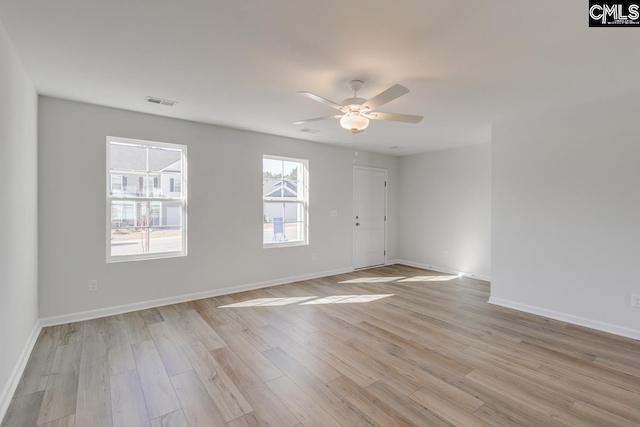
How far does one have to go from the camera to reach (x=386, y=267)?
643 centimetres

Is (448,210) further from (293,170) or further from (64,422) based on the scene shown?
(64,422)

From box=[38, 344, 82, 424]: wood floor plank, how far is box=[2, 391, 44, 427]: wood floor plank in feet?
0.10

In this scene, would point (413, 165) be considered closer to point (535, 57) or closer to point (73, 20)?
point (535, 57)

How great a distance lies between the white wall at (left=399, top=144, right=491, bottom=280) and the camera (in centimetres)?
538

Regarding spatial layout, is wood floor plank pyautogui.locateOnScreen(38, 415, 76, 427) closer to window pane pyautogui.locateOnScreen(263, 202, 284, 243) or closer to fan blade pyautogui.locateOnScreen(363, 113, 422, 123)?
fan blade pyautogui.locateOnScreen(363, 113, 422, 123)

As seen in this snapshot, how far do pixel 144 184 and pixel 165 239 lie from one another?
2.49 feet

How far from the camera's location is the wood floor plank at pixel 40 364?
2146 mm

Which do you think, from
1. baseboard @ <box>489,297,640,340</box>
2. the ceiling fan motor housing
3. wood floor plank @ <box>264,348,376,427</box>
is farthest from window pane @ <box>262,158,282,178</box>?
baseboard @ <box>489,297,640,340</box>

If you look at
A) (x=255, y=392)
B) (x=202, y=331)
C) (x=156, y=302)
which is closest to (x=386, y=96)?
(x=255, y=392)

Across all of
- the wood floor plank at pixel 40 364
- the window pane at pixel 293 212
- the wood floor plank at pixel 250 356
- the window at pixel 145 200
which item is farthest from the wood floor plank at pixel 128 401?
the window pane at pixel 293 212

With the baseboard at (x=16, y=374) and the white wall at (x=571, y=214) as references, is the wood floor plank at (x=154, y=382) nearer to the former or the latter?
the baseboard at (x=16, y=374)

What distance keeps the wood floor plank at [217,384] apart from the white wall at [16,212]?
45.3 inches

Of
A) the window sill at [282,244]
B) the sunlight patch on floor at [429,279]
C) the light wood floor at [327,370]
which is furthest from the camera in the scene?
the sunlight patch on floor at [429,279]

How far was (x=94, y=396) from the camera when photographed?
6.71 ft
